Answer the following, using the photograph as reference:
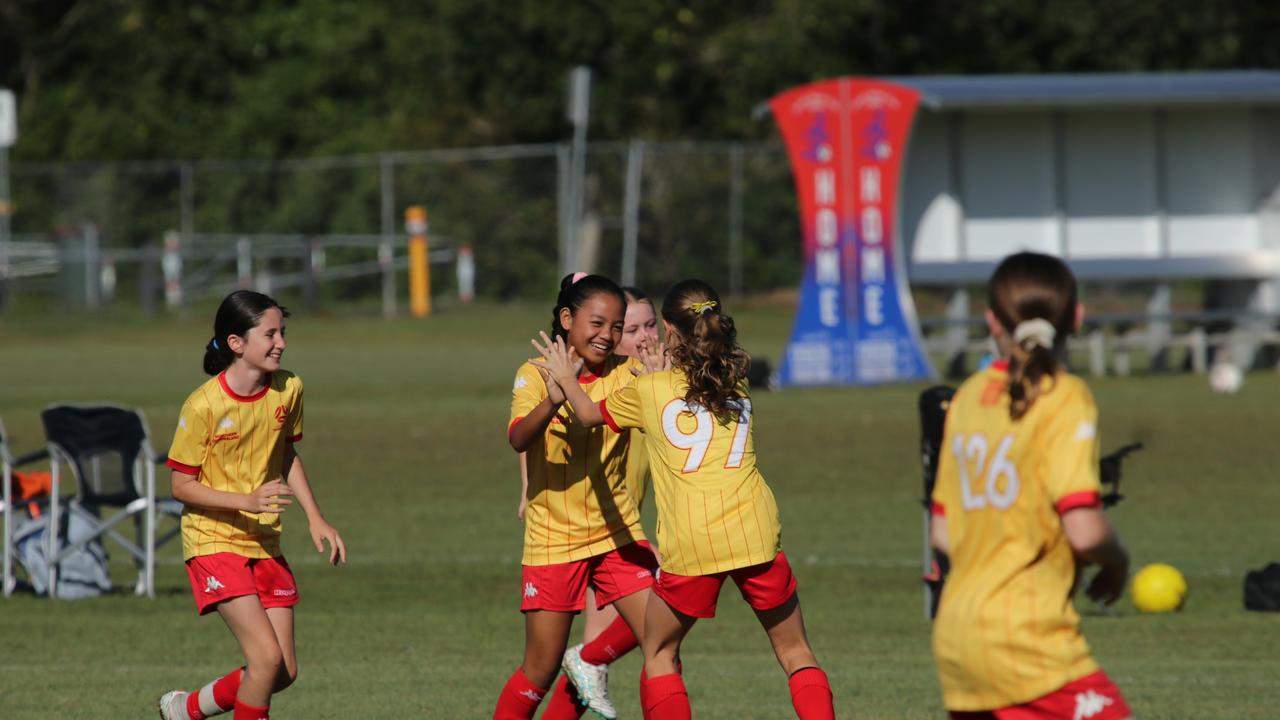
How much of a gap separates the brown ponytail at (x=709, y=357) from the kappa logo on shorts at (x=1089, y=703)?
1858mm

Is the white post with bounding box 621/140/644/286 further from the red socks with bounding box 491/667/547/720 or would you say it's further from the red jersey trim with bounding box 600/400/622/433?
the red jersey trim with bounding box 600/400/622/433

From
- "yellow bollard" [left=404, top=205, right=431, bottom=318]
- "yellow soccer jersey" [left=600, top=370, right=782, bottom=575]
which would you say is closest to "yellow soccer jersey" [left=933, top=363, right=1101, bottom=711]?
"yellow soccer jersey" [left=600, top=370, right=782, bottom=575]

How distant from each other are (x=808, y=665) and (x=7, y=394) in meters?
16.9

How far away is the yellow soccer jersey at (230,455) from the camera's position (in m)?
6.24

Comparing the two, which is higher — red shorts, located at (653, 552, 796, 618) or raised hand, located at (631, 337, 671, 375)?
raised hand, located at (631, 337, 671, 375)

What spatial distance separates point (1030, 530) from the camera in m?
4.22

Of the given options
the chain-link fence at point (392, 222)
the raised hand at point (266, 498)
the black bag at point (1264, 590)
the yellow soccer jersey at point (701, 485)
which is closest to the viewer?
the yellow soccer jersey at point (701, 485)

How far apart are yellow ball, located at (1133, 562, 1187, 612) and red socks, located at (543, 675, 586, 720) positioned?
484 cm

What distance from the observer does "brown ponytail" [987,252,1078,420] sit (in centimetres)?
417

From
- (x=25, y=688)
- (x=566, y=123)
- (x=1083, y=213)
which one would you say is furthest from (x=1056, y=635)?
(x=566, y=123)

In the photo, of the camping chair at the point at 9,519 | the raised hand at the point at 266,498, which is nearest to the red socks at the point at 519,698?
the raised hand at the point at 266,498

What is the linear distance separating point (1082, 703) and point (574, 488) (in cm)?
252

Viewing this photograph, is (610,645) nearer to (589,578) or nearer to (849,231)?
(589,578)

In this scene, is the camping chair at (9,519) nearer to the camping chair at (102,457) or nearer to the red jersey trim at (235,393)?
the camping chair at (102,457)
